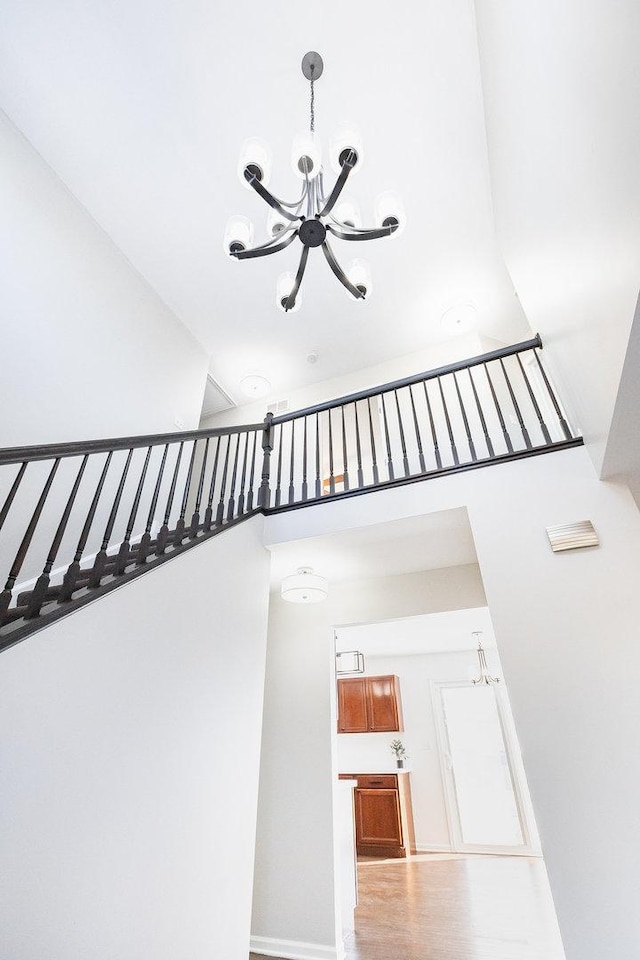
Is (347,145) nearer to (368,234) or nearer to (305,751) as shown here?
(368,234)

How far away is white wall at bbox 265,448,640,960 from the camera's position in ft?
6.01

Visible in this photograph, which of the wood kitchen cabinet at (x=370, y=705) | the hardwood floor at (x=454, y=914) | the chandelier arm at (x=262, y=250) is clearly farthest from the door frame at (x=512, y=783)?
the chandelier arm at (x=262, y=250)

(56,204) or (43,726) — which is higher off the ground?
(56,204)

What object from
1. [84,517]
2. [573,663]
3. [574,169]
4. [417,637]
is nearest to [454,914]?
[573,663]

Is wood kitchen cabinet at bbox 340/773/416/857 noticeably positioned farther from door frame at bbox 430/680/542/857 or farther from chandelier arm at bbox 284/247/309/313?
chandelier arm at bbox 284/247/309/313

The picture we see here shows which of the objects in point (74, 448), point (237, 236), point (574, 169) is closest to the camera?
point (574, 169)

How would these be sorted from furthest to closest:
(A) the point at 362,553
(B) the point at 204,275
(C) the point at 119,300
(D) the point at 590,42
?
(B) the point at 204,275
(C) the point at 119,300
(A) the point at 362,553
(D) the point at 590,42

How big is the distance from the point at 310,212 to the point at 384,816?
7.36m

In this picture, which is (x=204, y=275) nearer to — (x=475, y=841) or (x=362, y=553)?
(x=362, y=553)

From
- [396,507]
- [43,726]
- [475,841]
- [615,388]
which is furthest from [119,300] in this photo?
[475,841]

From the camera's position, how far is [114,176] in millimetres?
3711

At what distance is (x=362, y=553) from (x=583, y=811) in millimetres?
2038

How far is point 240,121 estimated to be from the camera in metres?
3.34

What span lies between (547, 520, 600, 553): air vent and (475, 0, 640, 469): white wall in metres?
0.37
